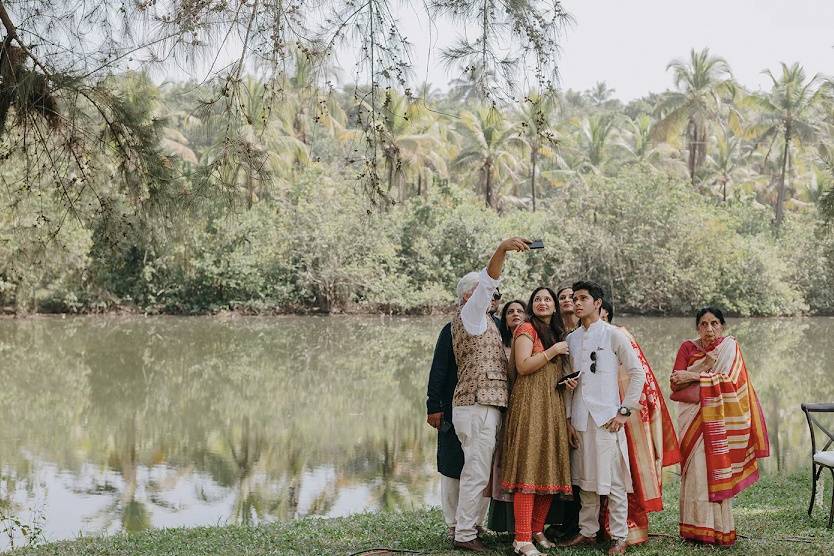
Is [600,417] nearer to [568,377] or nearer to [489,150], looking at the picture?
[568,377]

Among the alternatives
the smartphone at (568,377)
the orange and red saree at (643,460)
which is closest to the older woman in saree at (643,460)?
the orange and red saree at (643,460)

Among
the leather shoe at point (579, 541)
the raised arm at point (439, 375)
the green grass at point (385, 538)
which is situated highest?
the raised arm at point (439, 375)

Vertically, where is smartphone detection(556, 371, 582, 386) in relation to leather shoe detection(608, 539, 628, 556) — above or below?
above

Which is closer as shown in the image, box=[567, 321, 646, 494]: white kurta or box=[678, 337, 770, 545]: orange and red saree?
box=[567, 321, 646, 494]: white kurta

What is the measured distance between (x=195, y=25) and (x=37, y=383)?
36.3ft

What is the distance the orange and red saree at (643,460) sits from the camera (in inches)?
182

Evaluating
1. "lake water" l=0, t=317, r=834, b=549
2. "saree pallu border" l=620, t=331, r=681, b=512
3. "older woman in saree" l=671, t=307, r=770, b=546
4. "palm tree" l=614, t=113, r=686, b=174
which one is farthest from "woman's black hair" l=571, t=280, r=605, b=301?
"palm tree" l=614, t=113, r=686, b=174

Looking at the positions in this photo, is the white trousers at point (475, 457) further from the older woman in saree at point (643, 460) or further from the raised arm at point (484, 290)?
the older woman in saree at point (643, 460)

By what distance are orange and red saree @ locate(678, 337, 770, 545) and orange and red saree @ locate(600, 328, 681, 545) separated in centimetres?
16

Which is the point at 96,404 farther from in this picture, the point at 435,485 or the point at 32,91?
the point at 32,91

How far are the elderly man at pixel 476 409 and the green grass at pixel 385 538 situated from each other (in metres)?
0.19

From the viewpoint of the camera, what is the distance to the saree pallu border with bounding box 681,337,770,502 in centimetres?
468

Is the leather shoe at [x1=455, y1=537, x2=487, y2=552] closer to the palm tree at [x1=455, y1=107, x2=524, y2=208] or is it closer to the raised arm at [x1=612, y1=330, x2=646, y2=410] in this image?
the raised arm at [x1=612, y1=330, x2=646, y2=410]

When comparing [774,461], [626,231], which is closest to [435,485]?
[774,461]
